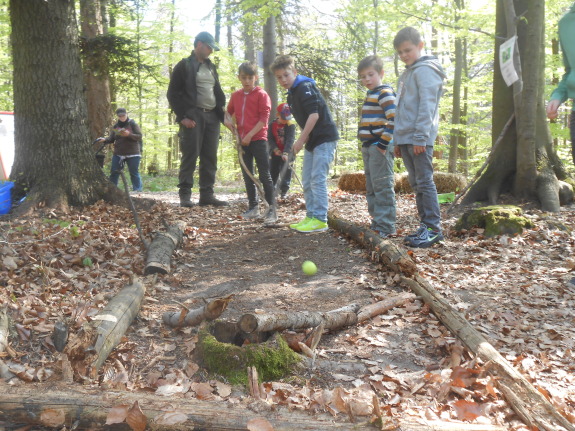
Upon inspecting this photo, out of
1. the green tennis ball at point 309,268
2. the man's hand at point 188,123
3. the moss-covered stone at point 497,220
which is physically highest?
the man's hand at point 188,123

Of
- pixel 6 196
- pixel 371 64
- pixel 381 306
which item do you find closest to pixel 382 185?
pixel 371 64

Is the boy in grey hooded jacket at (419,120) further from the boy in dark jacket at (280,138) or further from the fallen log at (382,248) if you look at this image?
the boy in dark jacket at (280,138)

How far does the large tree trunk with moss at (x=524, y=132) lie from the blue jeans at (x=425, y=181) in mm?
1993

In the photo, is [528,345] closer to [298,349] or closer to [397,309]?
[397,309]

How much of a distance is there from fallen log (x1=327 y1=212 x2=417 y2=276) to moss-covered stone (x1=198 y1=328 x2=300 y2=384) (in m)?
1.66

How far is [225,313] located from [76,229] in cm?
240

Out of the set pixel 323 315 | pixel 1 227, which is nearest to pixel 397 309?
pixel 323 315

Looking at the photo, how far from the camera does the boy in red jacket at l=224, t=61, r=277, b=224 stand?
640cm

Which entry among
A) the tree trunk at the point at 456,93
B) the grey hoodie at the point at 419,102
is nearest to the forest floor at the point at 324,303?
the grey hoodie at the point at 419,102

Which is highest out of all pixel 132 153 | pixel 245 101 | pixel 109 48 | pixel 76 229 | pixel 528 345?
pixel 109 48

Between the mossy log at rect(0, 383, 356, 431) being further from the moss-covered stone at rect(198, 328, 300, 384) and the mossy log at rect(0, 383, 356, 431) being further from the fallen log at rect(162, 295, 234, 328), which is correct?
the fallen log at rect(162, 295, 234, 328)

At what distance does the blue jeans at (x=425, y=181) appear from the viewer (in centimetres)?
482

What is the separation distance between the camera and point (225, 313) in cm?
332

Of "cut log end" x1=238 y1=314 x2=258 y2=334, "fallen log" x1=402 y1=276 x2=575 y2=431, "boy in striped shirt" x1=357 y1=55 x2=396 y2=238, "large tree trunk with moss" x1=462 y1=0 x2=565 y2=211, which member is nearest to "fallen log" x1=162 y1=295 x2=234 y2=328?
"cut log end" x1=238 y1=314 x2=258 y2=334
